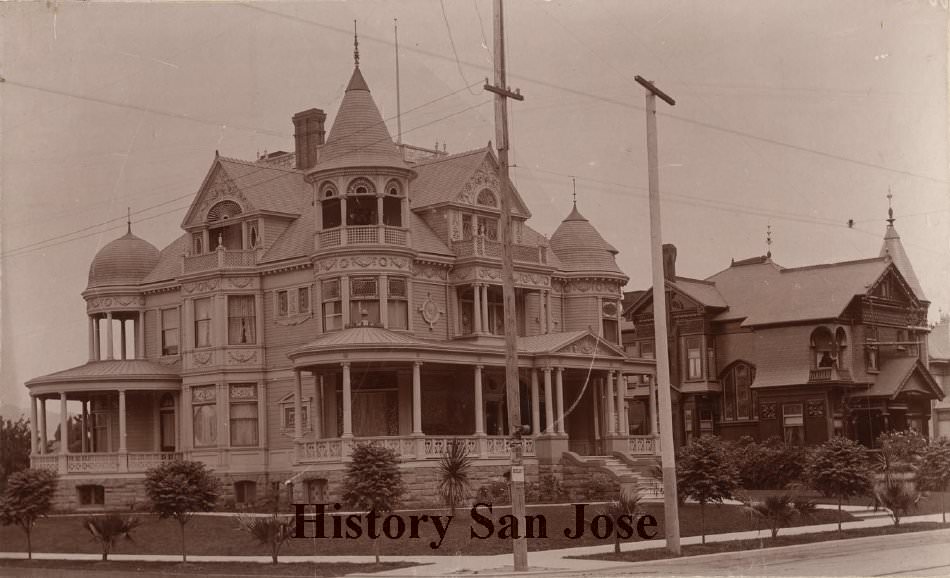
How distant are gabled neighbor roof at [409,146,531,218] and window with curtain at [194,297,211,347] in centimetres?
833

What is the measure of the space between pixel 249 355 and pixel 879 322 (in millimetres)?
29956

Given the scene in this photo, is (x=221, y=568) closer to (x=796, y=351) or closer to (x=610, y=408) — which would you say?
(x=610, y=408)

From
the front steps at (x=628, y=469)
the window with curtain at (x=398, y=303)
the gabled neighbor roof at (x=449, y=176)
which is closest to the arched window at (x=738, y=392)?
the front steps at (x=628, y=469)

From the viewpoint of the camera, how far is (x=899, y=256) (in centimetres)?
6875

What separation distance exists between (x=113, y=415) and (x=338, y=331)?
1258 cm

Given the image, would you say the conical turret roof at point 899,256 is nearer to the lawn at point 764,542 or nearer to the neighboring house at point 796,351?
the neighboring house at point 796,351

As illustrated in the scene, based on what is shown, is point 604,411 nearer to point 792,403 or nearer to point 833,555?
point 792,403

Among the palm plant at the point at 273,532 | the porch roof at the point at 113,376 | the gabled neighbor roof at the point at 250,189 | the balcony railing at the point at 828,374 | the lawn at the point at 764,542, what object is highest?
the gabled neighbor roof at the point at 250,189

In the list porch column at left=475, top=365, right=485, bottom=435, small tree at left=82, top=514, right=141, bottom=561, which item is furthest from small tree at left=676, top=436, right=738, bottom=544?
small tree at left=82, top=514, right=141, bottom=561

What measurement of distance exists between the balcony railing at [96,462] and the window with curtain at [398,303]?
34.7 ft

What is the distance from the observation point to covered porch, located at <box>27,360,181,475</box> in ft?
154

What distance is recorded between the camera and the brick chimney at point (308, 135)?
51.1 metres

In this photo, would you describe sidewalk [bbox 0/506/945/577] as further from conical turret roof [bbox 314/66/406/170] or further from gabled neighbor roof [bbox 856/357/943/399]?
gabled neighbor roof [bbox 856/357/943/399]

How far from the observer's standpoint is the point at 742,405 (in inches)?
2434
